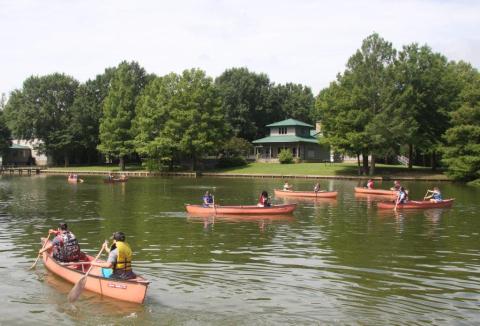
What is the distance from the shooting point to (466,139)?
229ft

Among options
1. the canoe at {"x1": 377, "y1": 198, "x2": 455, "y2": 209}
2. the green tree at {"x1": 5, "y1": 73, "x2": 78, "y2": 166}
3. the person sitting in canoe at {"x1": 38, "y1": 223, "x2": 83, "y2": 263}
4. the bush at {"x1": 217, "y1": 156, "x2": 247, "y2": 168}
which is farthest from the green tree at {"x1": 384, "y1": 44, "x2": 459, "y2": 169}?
the green tree at {"x1": 5, "y1": 73, "x2": 78, "y2": 166}

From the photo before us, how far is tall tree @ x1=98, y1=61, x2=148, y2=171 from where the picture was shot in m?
101

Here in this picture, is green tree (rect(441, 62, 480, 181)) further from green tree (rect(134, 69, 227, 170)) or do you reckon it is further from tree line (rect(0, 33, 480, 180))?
green tree (rect(134, 69, 227, 170))

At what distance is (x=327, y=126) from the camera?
83.7 m

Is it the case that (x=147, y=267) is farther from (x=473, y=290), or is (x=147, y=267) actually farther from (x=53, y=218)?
(x=53, y=218)

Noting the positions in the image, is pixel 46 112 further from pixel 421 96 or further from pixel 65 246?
pixel 65 246

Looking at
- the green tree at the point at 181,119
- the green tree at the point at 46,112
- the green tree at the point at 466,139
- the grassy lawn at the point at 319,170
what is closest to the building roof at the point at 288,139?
the grassy lawn at the point at 319,170

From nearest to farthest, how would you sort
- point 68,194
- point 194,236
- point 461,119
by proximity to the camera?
point 194,236
point 68,194
point 461,119

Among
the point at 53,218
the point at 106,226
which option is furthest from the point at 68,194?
the point at 106,226

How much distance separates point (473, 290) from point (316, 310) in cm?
571

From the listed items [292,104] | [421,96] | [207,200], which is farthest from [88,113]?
[207,200]

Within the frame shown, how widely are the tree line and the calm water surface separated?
39246mm

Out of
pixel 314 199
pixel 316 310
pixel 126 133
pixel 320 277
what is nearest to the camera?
pixel 316 310

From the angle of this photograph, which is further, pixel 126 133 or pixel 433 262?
pixel 126 133
